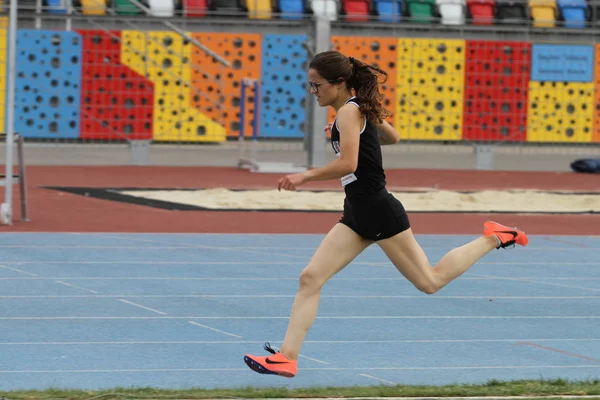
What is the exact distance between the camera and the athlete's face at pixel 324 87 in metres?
6.49

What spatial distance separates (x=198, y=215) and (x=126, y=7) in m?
13.4

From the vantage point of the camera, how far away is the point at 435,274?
6832mm

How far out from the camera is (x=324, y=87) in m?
6.50

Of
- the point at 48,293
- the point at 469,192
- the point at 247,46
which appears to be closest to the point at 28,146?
the point at 247,46

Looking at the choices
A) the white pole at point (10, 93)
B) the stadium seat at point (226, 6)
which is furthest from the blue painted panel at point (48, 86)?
the white pole at point (10, 93)

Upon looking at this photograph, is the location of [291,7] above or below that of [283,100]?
above

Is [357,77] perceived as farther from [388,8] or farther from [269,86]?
[388,8]

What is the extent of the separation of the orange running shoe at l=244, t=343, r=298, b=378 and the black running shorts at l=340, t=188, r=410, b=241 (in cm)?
76

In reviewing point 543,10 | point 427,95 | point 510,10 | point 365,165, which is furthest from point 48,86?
point 365,165

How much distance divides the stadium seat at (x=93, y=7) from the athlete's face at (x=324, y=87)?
2110 cm

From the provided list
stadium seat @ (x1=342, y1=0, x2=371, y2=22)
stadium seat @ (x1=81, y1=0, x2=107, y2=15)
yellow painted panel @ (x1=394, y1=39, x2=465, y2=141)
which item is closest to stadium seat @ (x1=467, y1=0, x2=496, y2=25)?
stadium seat @ (x1=342, y1=0, x2=371, y2=22)

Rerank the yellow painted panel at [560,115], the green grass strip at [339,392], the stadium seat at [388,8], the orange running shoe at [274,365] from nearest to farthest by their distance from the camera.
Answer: the green grass strip at [339,392] < the orange running shoe at [274,365] < the yellow painted panel at [560,115] < the stadium seat at [388,8]

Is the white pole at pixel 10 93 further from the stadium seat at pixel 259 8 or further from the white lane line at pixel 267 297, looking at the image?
the stadium seat at pixel 259 8

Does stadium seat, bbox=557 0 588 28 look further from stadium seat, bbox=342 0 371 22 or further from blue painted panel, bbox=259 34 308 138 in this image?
blue painted panel, bbox=259 34 308 138
